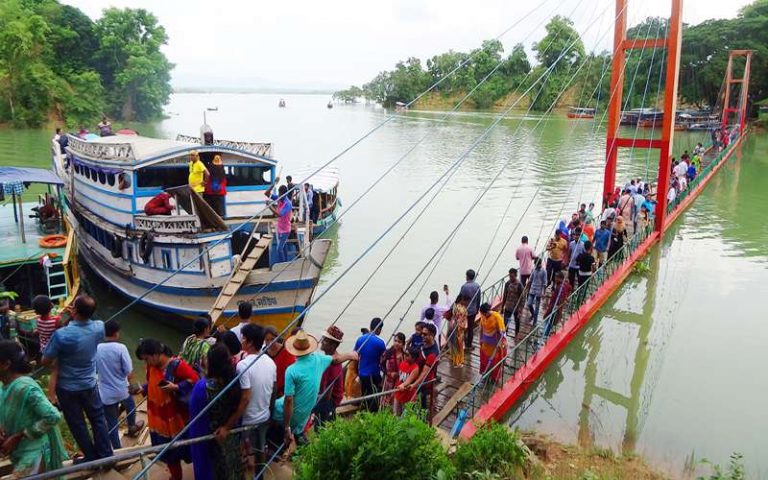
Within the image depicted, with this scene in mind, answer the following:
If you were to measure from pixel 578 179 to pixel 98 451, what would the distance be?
32.2 m

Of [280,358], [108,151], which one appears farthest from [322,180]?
[280,358]

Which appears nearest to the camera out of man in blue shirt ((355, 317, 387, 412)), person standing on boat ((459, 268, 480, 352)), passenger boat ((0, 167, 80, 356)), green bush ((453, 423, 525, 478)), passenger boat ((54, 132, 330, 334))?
green bush ((453, 423, 525, 478))

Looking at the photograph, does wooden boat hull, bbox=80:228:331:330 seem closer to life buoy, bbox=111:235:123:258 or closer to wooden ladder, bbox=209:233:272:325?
wooden ladder, bbox=209:233:272:325

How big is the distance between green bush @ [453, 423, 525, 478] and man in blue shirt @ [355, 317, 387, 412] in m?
1.32

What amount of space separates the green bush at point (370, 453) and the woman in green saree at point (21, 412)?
6.29 ft

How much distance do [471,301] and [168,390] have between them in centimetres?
553

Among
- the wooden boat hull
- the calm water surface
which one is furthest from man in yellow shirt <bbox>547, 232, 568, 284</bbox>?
the wooden boat hull

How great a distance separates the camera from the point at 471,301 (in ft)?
31.0

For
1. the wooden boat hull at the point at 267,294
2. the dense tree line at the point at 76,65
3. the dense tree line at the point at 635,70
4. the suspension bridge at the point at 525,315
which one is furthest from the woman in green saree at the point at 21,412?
the dense tree line at the point at 76,65

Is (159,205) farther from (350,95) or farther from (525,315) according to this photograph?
(350,95)

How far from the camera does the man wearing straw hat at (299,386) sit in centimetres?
507

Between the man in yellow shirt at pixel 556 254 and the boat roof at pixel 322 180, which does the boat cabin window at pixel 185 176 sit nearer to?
the man in yellow shirt at pixel 556 254

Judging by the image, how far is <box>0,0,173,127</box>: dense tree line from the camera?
52.4 metres

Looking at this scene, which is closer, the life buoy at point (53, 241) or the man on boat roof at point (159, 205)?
the man on boat roof at point (159, 205)
